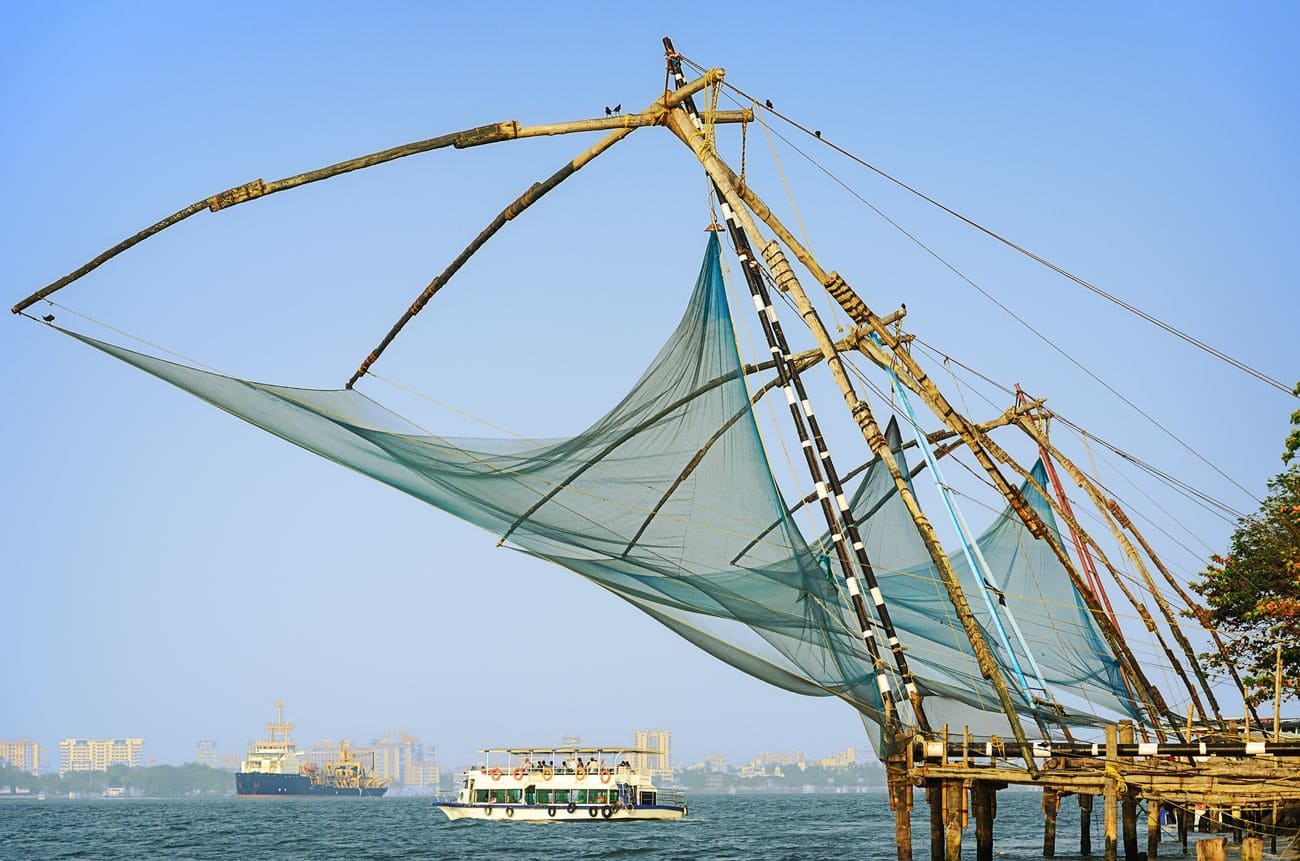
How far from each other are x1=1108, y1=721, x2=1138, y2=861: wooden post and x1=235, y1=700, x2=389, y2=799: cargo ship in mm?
129503

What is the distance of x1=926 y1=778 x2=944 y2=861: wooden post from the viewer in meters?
18.5

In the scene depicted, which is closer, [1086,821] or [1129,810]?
[1129,810]

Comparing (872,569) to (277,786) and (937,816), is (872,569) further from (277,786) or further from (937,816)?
(277,786)

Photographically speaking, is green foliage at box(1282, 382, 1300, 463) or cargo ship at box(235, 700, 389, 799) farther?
cargo ship at box(235, 700, 389, 799)

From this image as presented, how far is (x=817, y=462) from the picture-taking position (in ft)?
56.0

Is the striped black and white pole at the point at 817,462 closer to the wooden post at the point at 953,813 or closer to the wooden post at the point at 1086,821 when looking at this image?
the wooden post at the point at 953,813

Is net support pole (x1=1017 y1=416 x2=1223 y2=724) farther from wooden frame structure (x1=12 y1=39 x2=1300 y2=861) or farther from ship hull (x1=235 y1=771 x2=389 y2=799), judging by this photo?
ship hull (x1=235 y1=771 x2=389 y2=799)

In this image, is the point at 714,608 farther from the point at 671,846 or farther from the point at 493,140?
the point at 671,846

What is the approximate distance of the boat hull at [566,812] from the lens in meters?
57.1

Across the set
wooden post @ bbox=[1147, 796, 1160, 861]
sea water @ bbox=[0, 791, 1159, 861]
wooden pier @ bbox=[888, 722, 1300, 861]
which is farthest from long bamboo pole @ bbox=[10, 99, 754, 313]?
sea water @ bbox=[0, 791, 1159, 861]

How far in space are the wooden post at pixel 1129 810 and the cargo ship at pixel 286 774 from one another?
129503mm

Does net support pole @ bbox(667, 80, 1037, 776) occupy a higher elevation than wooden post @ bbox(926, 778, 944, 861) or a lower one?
higher

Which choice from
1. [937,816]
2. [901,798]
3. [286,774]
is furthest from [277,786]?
[901,798]

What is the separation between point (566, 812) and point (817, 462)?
44329 millimetres
